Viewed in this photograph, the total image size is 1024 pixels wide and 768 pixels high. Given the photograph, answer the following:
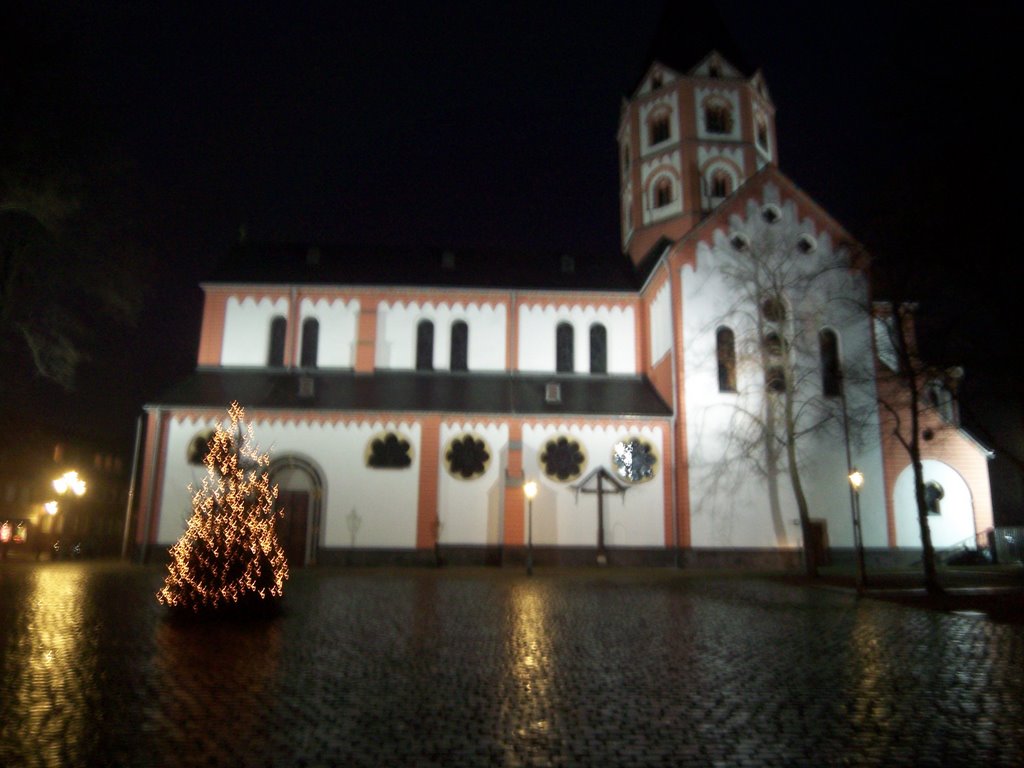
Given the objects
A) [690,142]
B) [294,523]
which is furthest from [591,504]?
[690,142]

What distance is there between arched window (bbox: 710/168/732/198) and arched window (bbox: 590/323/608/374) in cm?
858

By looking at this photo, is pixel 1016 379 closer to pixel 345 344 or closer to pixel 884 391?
pixel 884 391

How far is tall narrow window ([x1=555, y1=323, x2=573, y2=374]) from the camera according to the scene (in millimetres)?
35094

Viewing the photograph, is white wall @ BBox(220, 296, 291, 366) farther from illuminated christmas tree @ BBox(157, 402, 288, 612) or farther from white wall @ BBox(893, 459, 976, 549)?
white wall @ BBox(893, 459, 976, 549)

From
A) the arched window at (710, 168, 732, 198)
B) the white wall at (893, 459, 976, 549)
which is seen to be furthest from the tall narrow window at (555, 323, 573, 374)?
the white wall at (893, 459, 976, 549)

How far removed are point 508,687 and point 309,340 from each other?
28.2m

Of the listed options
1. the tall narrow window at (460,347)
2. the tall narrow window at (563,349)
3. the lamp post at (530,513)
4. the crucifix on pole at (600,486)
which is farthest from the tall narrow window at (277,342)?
the crucifix on pole at (600,486)

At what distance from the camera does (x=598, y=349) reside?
35500 mm

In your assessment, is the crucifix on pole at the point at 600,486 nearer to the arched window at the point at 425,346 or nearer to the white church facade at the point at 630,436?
the white church facade at the point at 630,436

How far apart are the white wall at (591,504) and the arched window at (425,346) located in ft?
20.8

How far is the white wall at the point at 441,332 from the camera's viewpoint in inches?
1361

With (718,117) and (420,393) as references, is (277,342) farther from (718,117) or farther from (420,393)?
(718,117)

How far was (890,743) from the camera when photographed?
21.8 feet

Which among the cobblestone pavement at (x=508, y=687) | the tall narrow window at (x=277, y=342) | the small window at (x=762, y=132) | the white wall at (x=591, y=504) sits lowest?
the cobblestone pavement at (x=508, y=687)
